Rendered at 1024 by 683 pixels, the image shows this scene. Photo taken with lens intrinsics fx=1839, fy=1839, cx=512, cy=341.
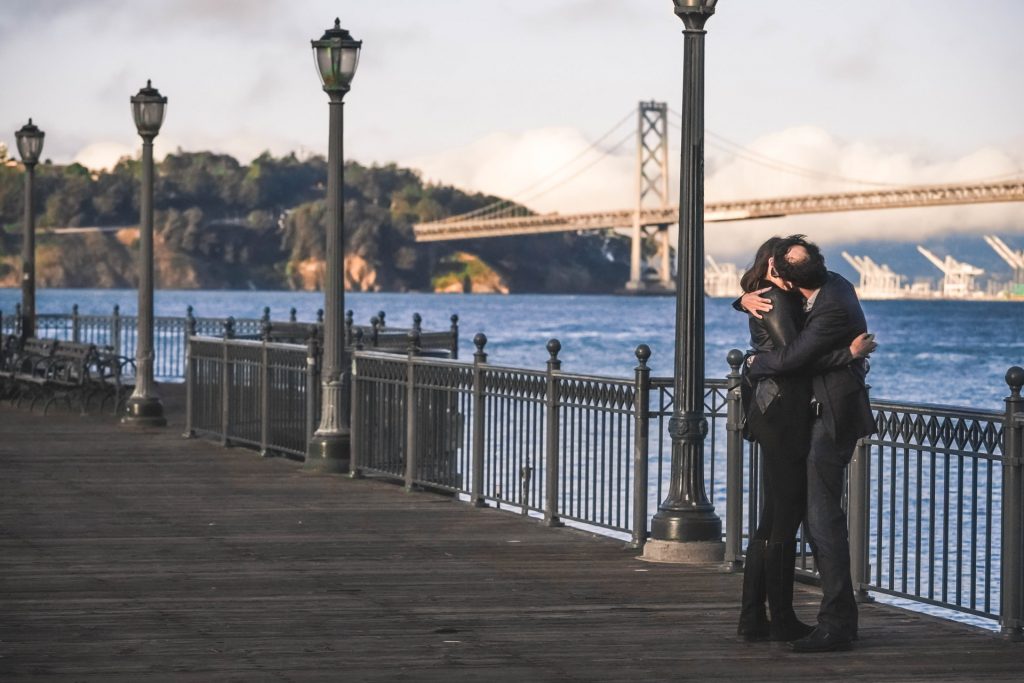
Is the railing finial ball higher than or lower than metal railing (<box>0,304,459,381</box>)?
higher

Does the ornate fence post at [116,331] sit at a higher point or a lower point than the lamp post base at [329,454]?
higher

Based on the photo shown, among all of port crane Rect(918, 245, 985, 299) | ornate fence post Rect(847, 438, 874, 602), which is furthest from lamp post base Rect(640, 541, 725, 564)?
port crane Rect(918, 245, 985, 299)

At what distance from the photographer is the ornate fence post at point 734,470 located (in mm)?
9805

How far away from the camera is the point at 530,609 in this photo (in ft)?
28.6

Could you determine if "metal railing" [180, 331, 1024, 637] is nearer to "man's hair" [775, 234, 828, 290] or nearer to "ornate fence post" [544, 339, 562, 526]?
"ornate fence post" [544, 339, 562, 526]

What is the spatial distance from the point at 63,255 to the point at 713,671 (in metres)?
158

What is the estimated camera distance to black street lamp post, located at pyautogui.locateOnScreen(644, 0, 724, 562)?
403 inches

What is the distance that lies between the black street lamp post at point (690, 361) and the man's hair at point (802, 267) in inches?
102

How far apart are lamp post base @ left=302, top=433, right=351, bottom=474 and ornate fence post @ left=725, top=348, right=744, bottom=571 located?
5.67 m

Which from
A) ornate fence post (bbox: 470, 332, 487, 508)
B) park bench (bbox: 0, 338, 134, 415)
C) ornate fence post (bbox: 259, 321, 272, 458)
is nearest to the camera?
ornate fence post (bbox: 470, 332, 487, 508)

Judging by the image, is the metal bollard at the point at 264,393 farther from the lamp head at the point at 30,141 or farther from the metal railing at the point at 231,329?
the lamp head at the point at 30,141

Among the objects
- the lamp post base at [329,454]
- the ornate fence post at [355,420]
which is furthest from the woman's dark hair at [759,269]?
the lamp post base at [329,454]

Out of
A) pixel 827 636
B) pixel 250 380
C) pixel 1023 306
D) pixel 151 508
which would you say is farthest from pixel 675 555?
pixel 1023 306

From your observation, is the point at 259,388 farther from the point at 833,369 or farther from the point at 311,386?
the point at 833,369
